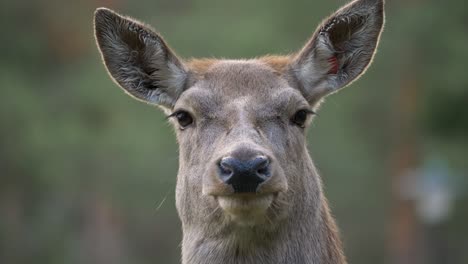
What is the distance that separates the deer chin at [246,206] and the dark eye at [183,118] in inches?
41.1

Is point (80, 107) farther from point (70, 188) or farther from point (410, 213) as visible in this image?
point (410, 213)

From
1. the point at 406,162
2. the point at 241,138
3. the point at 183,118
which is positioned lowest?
the point at 406,162

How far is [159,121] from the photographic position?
3334 cm

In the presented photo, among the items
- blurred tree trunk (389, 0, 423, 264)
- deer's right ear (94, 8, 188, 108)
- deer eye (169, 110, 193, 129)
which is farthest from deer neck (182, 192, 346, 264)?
blurred tree trunk (389, 0, 423, 264)

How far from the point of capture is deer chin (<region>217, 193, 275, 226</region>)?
8.69 meters

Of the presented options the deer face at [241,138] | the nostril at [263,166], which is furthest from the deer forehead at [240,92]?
the nostril at [263,166]

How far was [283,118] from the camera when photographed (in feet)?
30.9

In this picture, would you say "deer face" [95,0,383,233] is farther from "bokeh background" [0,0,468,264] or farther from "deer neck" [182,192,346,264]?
"bokeh background" [0,0,468,264]

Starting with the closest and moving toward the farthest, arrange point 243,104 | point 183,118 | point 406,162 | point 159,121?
point 243,104 < point 183,118 < point 159,121 < point 406,162

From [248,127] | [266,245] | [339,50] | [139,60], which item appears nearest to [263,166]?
[248,127]

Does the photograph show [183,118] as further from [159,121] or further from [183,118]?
[159,121]

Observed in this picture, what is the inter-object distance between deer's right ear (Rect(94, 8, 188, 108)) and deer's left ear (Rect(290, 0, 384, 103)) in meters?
1.05

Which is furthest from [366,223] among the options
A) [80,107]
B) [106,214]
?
[80,107]

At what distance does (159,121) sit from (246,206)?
81.1 ft
